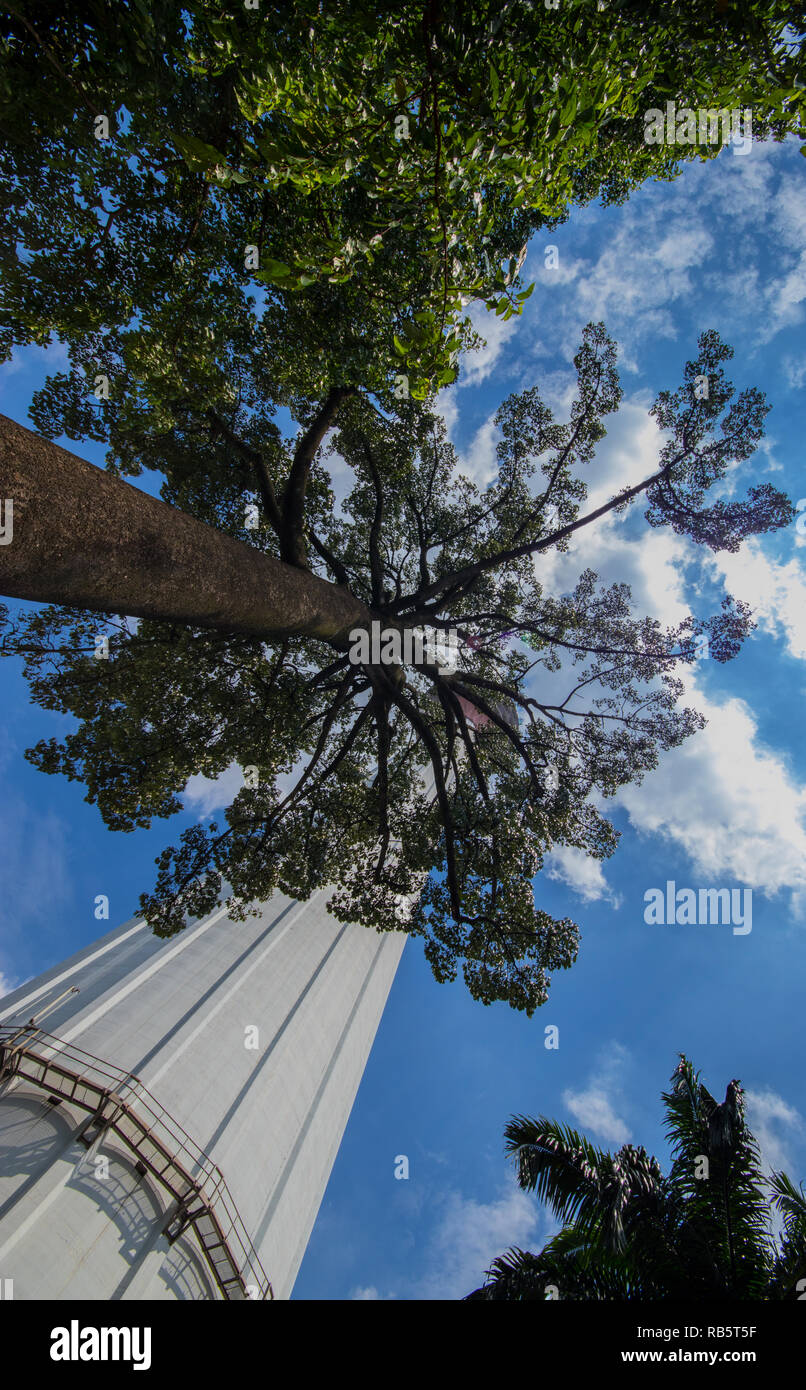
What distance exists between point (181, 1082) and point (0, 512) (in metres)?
15.6

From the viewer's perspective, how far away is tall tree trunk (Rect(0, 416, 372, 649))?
2.92 meters

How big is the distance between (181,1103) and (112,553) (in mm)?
15070

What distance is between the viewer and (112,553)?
3.39 metres

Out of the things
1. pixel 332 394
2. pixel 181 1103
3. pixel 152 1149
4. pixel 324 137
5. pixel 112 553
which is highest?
pixel 332 394

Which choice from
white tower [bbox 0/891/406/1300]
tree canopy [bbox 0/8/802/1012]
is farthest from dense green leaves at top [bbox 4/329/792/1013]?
white tower [bbox 0/891/406/1300]

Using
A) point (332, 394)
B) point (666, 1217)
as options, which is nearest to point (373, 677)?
point (332, 394)

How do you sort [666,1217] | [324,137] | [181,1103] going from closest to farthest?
[324,137] → [666,1217] → [181,1103]

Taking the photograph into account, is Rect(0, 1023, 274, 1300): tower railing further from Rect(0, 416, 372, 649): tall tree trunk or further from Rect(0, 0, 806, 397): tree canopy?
Rect(0, 0, 806, 397): tree canopy

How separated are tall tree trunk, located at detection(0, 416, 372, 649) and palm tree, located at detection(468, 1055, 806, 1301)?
877 cm

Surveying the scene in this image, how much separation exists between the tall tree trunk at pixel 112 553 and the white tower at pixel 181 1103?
10.5 m

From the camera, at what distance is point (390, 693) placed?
9078 millimetres

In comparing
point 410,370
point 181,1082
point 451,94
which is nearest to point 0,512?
point 410,370

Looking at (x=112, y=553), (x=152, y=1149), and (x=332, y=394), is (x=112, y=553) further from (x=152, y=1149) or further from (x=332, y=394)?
(x=152, y=1149)
